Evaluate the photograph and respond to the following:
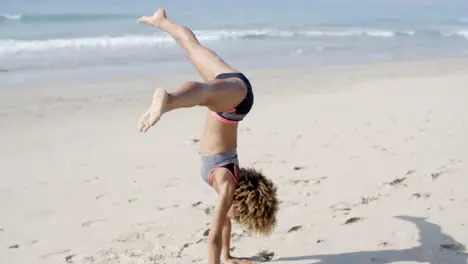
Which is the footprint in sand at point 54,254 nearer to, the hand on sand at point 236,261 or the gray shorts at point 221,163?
the hand on sand at point 236,261

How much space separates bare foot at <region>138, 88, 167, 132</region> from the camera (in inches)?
91.1

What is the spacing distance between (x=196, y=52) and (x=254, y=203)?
1.02 meters

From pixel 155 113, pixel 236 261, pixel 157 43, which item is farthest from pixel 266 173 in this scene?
pixel 157 43

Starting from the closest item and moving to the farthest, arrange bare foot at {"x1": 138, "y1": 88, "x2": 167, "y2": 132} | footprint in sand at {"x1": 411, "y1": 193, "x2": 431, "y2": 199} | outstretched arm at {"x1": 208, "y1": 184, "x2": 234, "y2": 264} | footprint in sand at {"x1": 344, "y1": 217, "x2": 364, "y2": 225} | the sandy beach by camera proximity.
Answer: bare foot at {"x1": 138, "y1": 88, "x2": 167, "y2": 132}, outstretched arm at {"x1": 208, "y1": 184, "x2": 234, "y2": 264}, the sandy beach, footprint in sand at {"x1": 344, "y1": 217, "x2": 364, "y2": 225}, footprint in sand at {"x1": 411, "y1": 193, "x2": 431, "y2": 199}

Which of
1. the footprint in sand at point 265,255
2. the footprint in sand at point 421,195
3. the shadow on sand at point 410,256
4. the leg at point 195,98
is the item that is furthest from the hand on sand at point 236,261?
the footprint in sand at point 421,195

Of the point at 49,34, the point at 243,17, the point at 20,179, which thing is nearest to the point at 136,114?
the point at 20,179

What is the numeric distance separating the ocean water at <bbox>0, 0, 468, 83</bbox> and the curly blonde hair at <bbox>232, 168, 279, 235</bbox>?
30.7 feet

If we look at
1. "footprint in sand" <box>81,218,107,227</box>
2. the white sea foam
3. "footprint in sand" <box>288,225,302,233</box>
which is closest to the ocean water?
the white sea foam

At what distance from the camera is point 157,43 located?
20.3 metres

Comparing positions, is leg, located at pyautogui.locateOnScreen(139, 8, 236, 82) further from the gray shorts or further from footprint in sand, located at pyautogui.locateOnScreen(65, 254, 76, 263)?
footprint in sand, located at pyautogui.locateOnScreen(65, 254, 76, 263)

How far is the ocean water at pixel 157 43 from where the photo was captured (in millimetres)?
14500

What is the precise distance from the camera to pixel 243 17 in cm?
3600

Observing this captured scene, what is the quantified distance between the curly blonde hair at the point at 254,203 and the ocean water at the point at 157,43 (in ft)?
30.7

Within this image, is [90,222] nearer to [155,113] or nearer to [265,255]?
[265,255]
